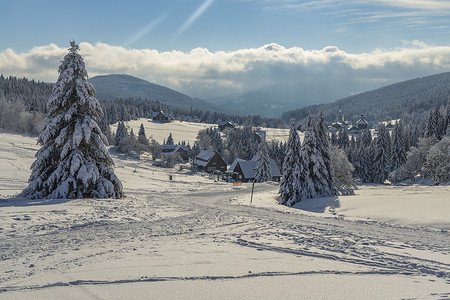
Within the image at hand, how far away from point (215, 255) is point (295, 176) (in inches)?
965

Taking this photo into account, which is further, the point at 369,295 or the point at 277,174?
the point at 277,174

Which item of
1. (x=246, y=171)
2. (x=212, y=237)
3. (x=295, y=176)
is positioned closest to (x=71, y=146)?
(x=212, y=237)

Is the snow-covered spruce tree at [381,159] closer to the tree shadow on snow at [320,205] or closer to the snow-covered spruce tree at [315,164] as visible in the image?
the snow-covered spruce tree at [315,164]

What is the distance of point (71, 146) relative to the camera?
20.2 metres

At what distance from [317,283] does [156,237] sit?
651 cm

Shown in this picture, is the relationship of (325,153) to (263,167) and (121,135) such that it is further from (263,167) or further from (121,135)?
(121,135)

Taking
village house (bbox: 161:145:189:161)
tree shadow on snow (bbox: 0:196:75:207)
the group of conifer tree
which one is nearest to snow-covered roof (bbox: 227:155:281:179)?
the group of conifer tree

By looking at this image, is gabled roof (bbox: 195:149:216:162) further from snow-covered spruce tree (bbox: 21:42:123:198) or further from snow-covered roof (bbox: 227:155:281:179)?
snow-covered spruce tree (bbox: 21:42:123:198)

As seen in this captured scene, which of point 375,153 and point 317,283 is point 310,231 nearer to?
point 317,283

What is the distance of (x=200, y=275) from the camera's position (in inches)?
306

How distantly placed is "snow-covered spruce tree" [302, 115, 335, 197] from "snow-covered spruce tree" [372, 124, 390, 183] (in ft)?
147

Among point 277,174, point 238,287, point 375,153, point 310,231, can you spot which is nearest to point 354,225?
point 310,231

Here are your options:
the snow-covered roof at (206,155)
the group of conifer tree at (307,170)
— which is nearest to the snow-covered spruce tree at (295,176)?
the group of conifer tree at (307,170)

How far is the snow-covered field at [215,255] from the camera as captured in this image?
702cm
